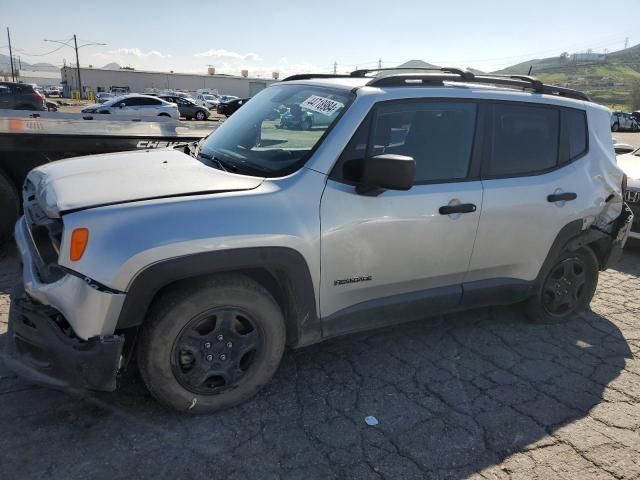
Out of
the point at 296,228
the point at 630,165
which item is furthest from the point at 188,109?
the point at 296,228

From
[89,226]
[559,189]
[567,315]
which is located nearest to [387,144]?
[559,189]

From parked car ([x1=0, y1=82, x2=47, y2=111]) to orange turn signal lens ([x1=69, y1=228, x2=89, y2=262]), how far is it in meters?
22.5

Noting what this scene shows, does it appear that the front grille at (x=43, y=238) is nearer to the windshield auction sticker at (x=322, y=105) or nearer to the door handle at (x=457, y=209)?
the windshield auction sticker at (x=322, y=105)

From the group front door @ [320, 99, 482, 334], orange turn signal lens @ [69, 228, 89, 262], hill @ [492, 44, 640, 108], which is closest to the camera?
orange turn signal lens @ [69, 228, 89, 262]

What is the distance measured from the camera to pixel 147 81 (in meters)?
76.5

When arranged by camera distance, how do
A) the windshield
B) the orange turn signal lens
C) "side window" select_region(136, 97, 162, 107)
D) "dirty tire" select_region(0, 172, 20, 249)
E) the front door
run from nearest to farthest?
the orange turn signal lens
the front door
the windshield
"dirty tire" select_region(0, 172, 20, 249)
"side window" select_region(136, 97, 162, 107)

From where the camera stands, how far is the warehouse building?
72438 mm

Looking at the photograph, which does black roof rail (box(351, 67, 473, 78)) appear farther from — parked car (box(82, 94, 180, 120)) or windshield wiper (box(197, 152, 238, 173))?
parked car (box(82, 94, 180, 120))

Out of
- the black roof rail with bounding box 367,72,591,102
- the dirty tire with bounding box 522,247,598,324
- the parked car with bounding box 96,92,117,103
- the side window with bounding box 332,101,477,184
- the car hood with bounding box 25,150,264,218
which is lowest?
the dirty tire with bounding box 522,247,598,324

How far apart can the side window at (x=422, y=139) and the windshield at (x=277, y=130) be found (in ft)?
0.70

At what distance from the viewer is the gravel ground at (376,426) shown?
2.44 meters

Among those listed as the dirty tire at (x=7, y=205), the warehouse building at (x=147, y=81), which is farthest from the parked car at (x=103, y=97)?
the dirty tire at (x=7, y=205)

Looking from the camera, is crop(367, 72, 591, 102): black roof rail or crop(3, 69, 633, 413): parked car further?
crop(367, 72, 591, 102): black roof rail

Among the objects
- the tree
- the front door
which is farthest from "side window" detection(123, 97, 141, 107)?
the tree
